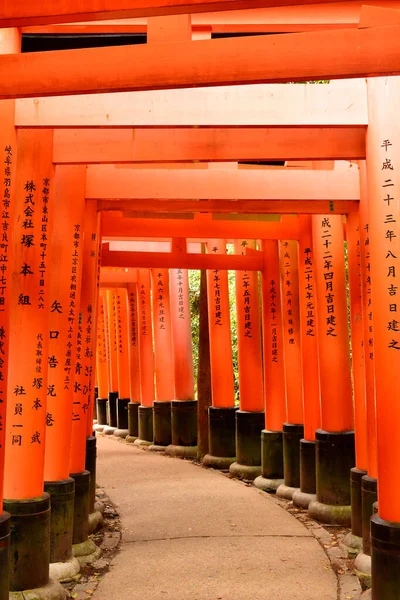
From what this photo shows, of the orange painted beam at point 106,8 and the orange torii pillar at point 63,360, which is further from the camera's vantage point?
the orange torii pillar at point 63,360

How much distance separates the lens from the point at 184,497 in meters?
10.5

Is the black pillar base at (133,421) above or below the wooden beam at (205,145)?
below

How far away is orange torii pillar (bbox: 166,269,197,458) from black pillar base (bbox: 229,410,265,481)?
8.77 ft

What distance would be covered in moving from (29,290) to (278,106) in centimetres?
241

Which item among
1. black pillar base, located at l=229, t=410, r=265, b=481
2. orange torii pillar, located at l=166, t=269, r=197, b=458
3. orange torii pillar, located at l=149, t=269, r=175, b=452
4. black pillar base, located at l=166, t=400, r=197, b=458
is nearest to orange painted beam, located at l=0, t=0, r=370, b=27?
black pillar base, located at l=229, t=410, r=265, b=481

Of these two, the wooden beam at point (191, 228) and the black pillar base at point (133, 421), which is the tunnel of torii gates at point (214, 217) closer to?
the wooden beam at point (191, 228)

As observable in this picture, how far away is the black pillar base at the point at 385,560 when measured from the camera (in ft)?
17.4

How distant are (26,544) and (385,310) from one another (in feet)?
10.6

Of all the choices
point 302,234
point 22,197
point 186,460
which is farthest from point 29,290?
point 186,460

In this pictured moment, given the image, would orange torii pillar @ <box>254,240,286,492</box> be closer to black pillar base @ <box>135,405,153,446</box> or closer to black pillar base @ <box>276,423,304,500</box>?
black pillar base @ <box>276,423,304,500</box>

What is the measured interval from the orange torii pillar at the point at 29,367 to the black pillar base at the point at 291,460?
4.95m

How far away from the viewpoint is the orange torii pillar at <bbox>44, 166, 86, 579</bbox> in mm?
6859

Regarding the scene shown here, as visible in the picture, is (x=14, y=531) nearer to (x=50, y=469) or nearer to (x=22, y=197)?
(x=50, y=469)

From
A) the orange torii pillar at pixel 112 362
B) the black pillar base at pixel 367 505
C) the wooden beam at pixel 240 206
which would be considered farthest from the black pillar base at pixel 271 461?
the orange torii pillar at pixel 112 362
